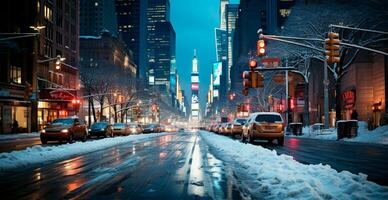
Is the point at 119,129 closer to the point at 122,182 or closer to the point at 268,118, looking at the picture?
the point at 268,118

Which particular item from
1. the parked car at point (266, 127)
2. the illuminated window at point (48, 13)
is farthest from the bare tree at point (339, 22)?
the illuminated window at point (48, 13)

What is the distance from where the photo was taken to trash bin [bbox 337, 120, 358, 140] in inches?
1396

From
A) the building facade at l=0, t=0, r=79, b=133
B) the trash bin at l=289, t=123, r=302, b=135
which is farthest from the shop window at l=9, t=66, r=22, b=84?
the trash bin at l=289, t=123, r=302, b=135

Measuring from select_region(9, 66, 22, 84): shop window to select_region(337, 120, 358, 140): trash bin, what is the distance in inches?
1670

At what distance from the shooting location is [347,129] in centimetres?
3572

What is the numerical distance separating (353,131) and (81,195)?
30.2m

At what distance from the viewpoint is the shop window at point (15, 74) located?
59987 millimetres

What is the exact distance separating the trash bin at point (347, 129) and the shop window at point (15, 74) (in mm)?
42416

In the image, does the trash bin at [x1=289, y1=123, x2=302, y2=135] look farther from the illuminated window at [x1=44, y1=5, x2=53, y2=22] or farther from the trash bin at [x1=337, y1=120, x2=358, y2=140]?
the illuminated window at [x1=44, y1=5, x2=53, y2=22]

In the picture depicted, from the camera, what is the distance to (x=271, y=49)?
186 ft

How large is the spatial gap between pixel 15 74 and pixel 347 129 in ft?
145

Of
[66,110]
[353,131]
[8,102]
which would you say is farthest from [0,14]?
[353,131]

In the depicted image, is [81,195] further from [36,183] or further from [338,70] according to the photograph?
[338,70]

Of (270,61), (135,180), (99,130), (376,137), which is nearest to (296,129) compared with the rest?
(270,61)
